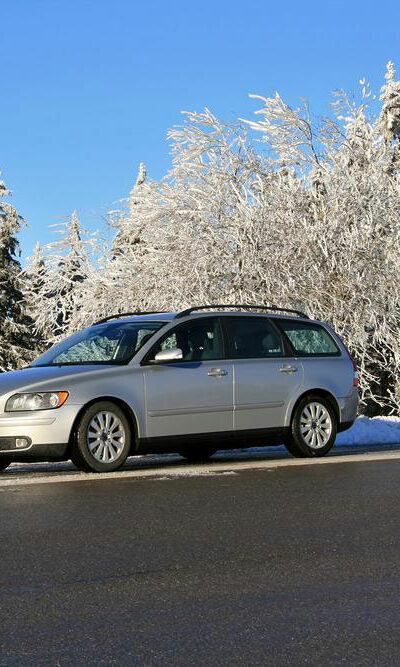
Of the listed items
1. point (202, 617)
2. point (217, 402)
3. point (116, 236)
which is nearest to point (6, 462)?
point (217, 402)

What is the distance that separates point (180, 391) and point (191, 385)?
16cm

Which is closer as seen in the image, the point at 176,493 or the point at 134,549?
the point at 134,549

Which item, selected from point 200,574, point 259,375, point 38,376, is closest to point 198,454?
point 259,375

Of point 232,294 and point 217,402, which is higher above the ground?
point 232,294

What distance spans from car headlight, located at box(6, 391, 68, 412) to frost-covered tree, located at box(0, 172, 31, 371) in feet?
123

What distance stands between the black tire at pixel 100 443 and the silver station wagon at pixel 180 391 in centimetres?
1

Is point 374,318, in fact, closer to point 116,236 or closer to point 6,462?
point 116,236

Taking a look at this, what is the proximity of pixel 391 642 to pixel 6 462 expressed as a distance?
7194mm

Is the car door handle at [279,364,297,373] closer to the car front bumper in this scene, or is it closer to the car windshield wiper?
the car windshield wiper

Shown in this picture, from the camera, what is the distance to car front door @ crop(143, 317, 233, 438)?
11.2m

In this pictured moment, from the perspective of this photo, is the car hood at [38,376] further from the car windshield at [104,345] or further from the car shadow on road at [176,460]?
the car shadow on road at [176,460]

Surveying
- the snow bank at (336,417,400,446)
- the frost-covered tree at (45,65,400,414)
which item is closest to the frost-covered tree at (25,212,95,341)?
the frost-covered tree at (45,65,400,414)

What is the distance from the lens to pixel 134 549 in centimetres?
652

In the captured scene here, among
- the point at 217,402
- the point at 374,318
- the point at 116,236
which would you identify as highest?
the point at 116,236
